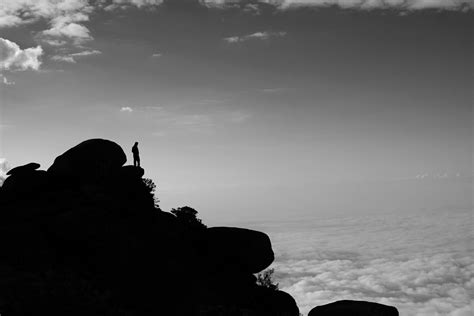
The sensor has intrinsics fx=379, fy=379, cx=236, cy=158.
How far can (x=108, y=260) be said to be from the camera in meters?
30.9

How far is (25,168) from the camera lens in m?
39.7

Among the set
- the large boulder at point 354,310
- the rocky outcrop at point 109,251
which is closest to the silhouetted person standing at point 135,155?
the rocky outcrop at point 109,251

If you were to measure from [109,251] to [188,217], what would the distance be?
503 inches

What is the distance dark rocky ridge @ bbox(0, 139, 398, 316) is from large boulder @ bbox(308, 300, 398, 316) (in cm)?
499

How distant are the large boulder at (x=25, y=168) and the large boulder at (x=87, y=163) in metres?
1.51

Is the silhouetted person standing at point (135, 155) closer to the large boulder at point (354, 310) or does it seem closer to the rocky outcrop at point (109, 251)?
the rocky outcrop at point (109, 251)

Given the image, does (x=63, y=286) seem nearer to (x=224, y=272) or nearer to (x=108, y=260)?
(x=108, y=260)

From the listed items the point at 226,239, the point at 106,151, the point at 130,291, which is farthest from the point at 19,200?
the point at 226,239

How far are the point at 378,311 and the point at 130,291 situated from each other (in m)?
20.7

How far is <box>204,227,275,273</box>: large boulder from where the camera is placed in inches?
1603

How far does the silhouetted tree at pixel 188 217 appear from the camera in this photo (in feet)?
138

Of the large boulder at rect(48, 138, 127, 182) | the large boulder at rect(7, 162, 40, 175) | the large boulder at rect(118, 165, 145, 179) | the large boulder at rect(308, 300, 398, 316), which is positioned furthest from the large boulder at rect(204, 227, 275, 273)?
the large boulder at rect(7, 162, 40, 175)

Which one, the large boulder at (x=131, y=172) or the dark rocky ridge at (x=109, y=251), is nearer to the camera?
the dark rocky ridge at (x=109, y=251)

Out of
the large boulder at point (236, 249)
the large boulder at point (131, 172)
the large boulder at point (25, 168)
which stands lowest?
the large boulder at point (236, 249)
